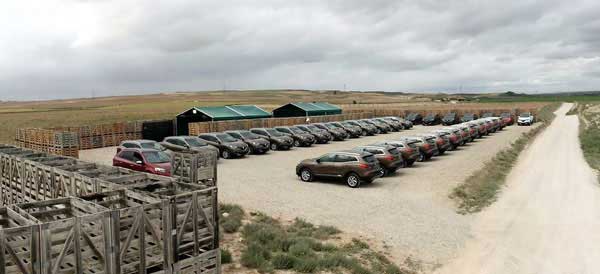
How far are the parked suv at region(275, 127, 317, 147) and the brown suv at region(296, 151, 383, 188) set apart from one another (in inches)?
521

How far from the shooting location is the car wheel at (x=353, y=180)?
61.1 feet

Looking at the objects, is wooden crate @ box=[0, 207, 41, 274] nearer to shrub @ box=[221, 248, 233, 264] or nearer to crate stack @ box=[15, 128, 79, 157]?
shrub @ box=[221, 248, 233, 264]

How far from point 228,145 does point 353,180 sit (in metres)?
10.7

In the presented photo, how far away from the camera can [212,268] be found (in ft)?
28.9

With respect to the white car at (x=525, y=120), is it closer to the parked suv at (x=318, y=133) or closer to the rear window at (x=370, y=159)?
the parked suv at (x=318, y=133)

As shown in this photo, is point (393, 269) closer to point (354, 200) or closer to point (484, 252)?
point (484, 252)

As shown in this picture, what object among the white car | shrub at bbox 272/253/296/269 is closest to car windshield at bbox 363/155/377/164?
shrub at bbox 272/253/296/269

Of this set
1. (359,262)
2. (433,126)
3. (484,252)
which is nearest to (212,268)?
(359,262)

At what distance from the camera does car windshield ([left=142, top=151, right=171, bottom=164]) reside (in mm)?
19734

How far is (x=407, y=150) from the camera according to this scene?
2312 cm

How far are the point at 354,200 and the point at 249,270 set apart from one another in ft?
23.7

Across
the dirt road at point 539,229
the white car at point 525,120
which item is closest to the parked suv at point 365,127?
the dirt road at point 539,229

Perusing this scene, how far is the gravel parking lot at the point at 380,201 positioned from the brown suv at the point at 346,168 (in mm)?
377

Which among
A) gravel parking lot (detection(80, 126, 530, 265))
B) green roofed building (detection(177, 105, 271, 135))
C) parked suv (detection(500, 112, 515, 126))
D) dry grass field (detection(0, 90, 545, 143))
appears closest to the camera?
gravel parking lot (detection(80, 126, 530, 265))
